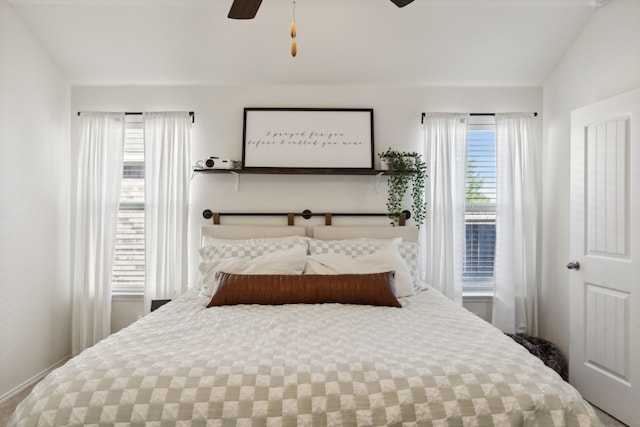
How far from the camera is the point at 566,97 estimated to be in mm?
3025

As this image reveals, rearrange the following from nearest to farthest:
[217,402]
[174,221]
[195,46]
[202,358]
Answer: [217,402], [202,358], [195,46], [174,221]

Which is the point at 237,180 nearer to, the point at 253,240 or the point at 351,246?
the point at 253,240

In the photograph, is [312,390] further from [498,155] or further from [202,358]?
[498,155]

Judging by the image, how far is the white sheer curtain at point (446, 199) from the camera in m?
3.26

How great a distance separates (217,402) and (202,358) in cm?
23

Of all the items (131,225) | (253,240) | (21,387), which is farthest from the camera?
(131,225)

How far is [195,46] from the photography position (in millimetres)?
3051

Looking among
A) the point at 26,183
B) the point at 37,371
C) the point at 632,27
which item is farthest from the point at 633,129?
the point at 37,371

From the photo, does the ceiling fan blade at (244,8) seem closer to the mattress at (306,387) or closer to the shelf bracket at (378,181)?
the mattress at (306,387)

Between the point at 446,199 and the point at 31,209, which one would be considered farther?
the point at 446,199

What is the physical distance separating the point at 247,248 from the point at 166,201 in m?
0.92

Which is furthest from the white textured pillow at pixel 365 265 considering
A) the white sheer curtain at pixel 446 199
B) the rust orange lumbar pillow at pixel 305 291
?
the white sheer curtain at pixel 446 199

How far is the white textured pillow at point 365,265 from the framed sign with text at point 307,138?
3.01 feet

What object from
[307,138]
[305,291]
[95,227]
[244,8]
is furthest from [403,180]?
[95,227]
